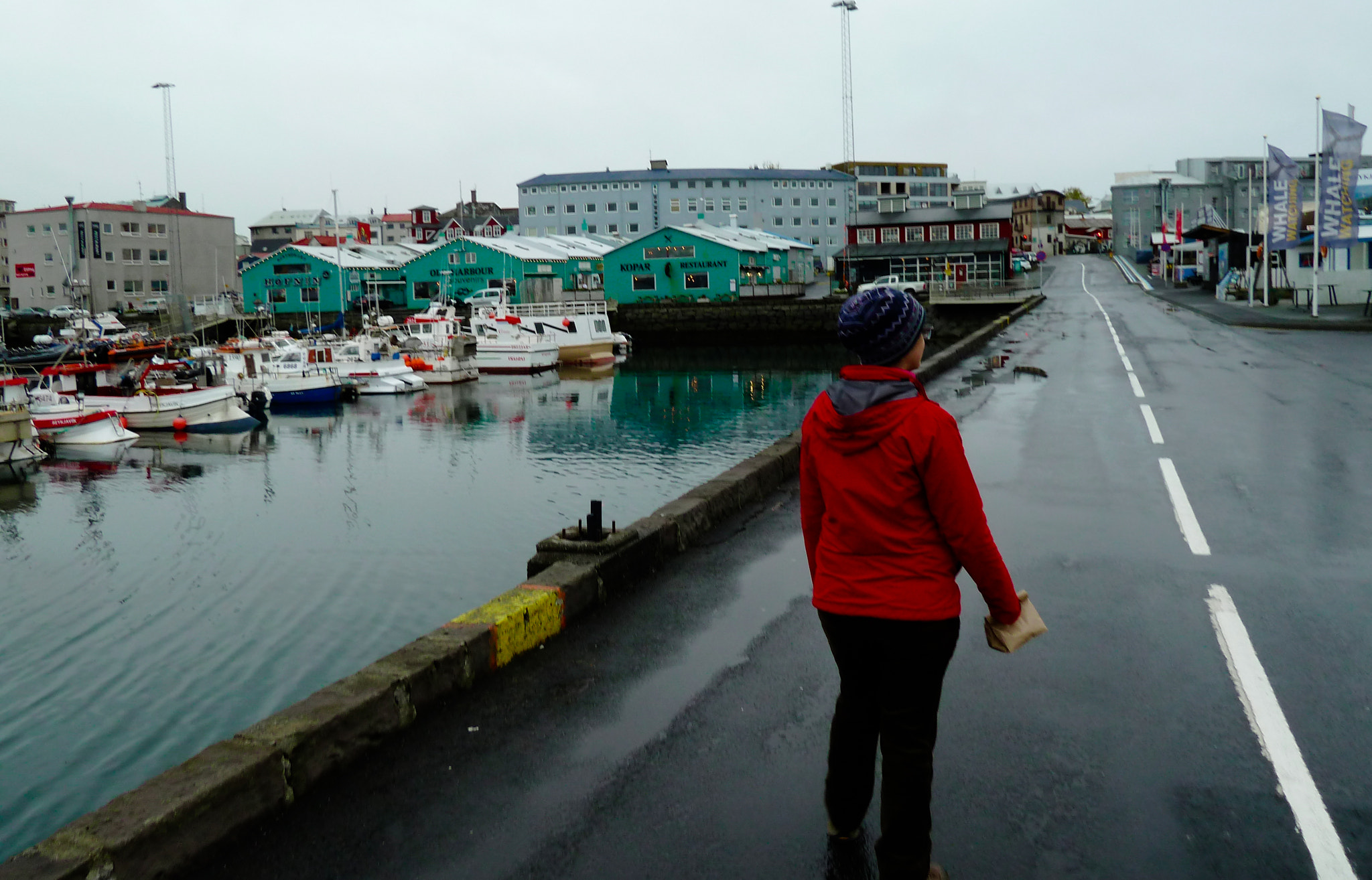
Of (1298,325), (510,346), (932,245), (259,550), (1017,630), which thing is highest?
(932,245)

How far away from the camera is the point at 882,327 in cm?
334

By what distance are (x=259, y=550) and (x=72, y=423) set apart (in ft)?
58.1

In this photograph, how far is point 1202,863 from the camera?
11.7 ft

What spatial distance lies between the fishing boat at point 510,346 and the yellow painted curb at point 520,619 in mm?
43411

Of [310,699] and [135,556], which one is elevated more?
[310,699]

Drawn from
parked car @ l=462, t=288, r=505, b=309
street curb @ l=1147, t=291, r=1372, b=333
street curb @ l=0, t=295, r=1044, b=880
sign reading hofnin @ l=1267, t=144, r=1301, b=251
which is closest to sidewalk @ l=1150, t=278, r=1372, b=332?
street curb @ l=1147, t=291, r=1372, b=333

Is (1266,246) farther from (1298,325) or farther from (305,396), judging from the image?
(305,396)

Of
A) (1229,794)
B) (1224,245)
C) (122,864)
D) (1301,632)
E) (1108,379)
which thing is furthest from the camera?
(1224,245)

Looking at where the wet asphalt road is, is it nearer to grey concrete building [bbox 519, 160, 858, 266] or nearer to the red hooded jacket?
the red hooded jacket

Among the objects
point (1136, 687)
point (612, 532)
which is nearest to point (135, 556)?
point (612, 532)

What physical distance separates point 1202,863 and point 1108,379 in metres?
18.1

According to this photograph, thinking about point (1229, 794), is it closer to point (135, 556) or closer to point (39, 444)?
point (135, 556)

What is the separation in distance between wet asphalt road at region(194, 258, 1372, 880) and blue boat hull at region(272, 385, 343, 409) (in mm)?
33088

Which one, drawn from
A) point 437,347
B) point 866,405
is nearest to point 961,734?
point 866,405
